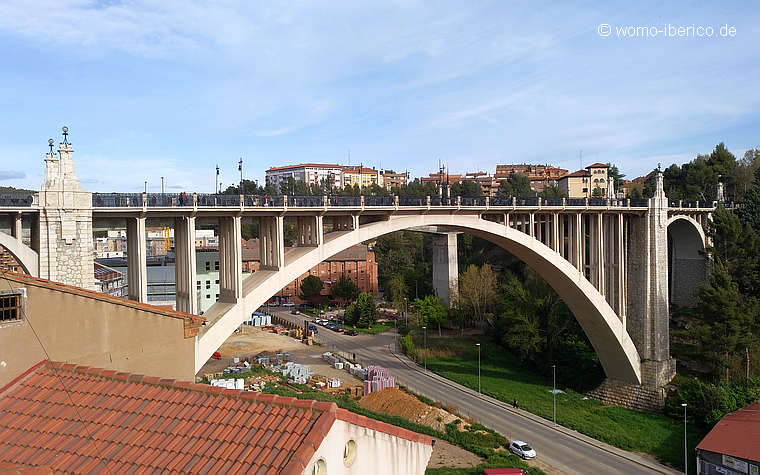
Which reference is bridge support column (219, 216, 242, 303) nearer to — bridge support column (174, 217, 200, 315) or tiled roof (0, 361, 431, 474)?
bridge support column (174, 217, 200, 315)

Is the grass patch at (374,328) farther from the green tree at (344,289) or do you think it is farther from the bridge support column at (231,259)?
the bridge support column at (231,259)

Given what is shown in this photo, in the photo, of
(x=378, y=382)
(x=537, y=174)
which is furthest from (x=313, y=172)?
(x=378, y=382)

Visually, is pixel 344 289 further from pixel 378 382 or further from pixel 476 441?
pixel 476 441

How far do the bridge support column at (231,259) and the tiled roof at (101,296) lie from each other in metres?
8.77

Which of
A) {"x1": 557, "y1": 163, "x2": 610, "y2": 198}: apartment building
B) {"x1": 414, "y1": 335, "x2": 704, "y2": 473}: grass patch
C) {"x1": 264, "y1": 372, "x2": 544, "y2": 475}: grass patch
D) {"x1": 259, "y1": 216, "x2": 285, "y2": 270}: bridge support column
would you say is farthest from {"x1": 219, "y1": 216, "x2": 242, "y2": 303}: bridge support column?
{"x1": 557, "y1": 163, "x2": 610, "y2": 198}: apartment building

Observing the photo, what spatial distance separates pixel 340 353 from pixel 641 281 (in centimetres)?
2535

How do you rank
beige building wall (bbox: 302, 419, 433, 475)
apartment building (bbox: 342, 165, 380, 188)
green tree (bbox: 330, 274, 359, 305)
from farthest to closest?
apartment building (bbox: 342, 165, 380, 188) → green tree (bbox: 330, 274, 359, 305) → beige building wall (bbox: 302, 419, 433, 475)

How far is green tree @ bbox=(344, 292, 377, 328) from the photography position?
5856 centimetres

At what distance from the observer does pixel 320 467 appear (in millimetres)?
6219

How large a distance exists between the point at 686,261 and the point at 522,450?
25.5m

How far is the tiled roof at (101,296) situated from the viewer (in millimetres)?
8703

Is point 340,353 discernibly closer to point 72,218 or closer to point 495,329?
point 495,329

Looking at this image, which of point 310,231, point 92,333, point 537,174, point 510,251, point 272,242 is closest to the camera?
point 92,333

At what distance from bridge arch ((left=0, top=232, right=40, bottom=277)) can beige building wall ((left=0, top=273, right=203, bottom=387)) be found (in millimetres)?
7571
